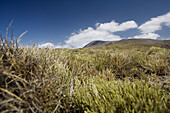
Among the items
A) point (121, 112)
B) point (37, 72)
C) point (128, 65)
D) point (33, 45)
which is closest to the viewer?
point (121, 112)

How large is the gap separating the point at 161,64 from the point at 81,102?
2959 millimetres

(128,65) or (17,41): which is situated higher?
(17,41)

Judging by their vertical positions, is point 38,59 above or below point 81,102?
above

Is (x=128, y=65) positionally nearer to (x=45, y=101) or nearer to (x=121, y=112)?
(x=121, y=112)

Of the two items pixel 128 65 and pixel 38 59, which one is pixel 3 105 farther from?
pixel 128 65

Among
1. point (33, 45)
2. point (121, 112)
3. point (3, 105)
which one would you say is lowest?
point (121, 112)

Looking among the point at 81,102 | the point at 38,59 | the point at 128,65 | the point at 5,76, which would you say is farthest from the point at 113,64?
the point at 5,76

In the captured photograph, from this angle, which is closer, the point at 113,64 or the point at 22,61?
the point at 22,61

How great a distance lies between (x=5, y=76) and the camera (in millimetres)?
1376

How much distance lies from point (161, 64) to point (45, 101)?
11.4ft

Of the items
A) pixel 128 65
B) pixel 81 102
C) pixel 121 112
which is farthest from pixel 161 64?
pixel 81 102

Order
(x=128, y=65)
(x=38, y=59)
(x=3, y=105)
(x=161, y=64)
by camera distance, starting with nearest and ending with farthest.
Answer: (x=3, y=105), (x=38, y=59), (x=161, y=64), (x=128, y=65)

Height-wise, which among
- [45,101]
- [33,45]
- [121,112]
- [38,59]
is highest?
[33,45]

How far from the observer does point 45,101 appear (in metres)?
1.45
